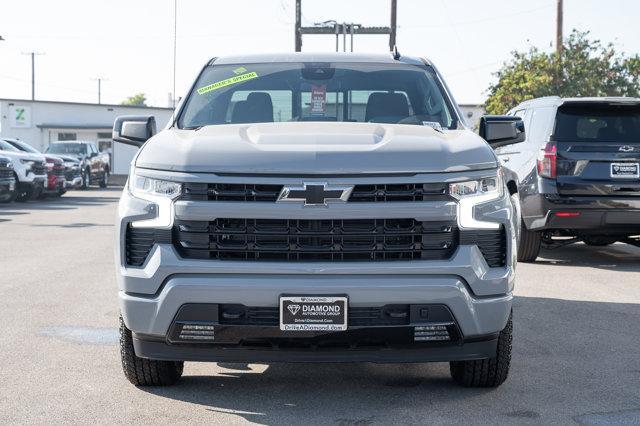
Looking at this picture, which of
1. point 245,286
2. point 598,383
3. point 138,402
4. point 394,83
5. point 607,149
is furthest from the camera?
point 607,149

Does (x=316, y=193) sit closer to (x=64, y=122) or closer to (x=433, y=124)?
(x=433, y=124)

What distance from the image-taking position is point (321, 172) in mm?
4996

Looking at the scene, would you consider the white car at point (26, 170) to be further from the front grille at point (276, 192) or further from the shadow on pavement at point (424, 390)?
the front grille at point (276, 192)

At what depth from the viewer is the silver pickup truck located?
4949 millimetres

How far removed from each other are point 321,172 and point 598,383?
218 centimetres

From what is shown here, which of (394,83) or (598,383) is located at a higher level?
(394,83)

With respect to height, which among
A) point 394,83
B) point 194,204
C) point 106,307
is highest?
point 394,83

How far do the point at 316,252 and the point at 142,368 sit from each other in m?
1.30

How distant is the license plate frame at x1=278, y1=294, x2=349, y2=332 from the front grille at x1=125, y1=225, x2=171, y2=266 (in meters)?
0.68

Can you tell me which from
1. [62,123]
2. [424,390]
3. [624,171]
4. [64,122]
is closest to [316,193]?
[424,390]

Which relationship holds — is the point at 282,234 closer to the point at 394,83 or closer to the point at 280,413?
the point at 280,413

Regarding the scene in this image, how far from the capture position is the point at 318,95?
6695 millimetres

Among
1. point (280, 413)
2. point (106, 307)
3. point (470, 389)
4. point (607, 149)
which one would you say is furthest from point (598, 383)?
point (607, 149)

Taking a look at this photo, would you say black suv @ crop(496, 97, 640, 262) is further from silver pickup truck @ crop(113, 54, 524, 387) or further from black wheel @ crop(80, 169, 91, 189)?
black wheel @ crop(80, 169, 91, 189)
